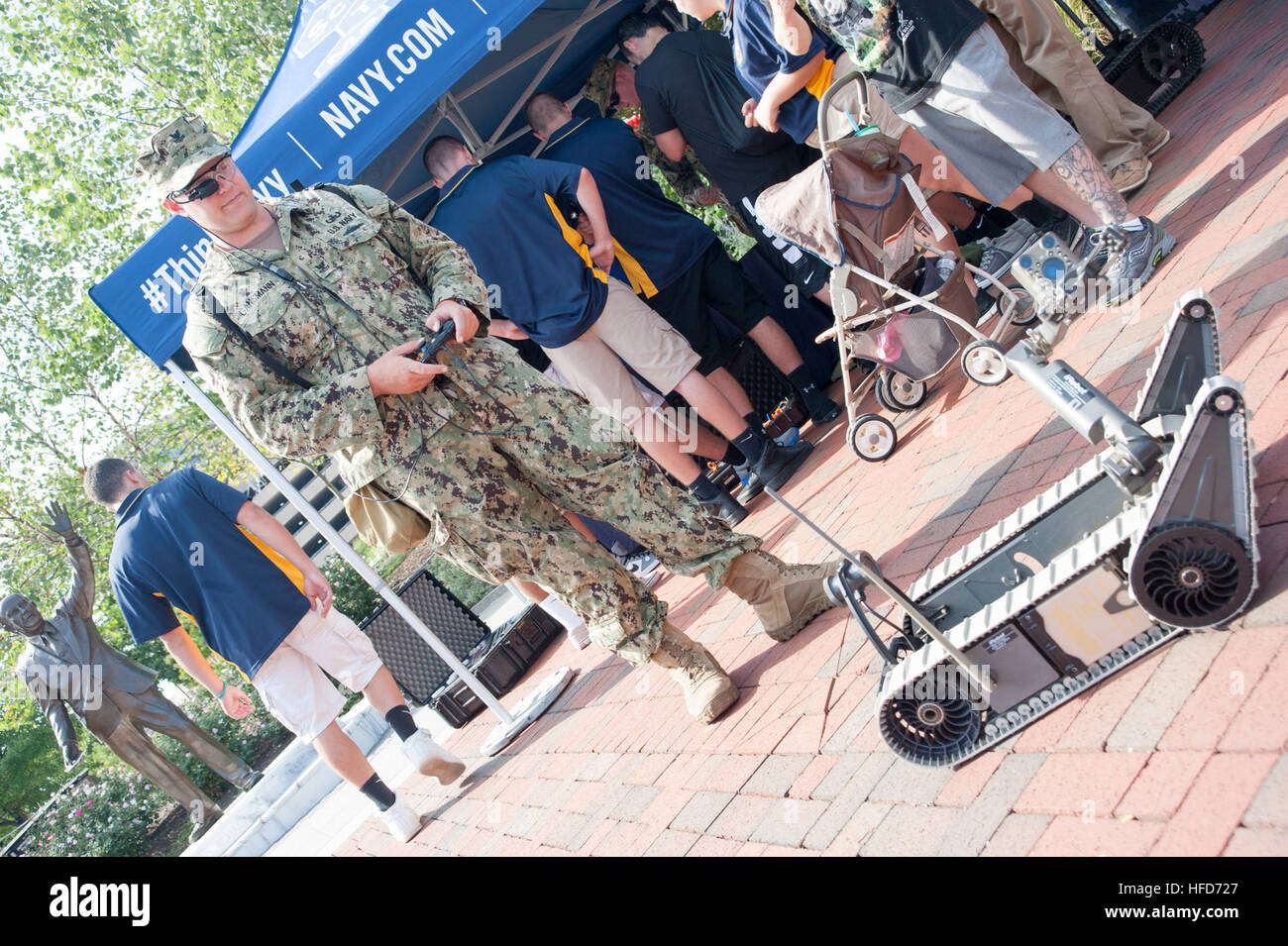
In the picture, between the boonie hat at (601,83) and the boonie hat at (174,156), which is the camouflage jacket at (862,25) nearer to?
the boonie hat at (601,83)

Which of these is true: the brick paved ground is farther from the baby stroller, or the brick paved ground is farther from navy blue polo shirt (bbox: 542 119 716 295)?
navy blue polo shirt (bbox: 542 119 716 295)

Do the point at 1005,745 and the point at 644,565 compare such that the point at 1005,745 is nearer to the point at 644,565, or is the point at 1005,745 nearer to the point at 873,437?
the point at 873,437

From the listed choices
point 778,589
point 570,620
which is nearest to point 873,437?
point 778,589

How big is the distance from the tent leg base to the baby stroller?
75.4 inches

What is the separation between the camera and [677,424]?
543 cm

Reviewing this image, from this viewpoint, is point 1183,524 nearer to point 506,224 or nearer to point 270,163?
point 506,224

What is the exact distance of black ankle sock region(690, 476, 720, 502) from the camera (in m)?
5.09

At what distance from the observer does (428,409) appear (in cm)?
312

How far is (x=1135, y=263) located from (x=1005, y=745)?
7.78 feet

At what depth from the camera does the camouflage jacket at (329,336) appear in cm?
297

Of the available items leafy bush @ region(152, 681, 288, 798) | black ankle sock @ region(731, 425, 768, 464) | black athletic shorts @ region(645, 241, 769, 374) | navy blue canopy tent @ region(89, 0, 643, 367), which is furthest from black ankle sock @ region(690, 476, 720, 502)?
leafy bush @ region(152, 681, 288, 798)

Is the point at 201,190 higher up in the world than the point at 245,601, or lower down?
higher up

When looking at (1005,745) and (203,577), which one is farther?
(203,577)
